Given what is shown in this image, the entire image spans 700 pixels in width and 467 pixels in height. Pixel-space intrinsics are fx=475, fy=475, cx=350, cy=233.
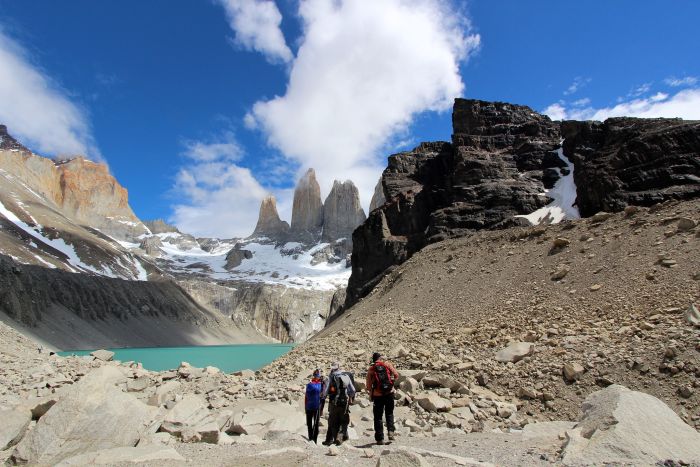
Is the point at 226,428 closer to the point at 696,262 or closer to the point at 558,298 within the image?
the point at 558,298

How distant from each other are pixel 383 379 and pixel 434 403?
2.71 metres

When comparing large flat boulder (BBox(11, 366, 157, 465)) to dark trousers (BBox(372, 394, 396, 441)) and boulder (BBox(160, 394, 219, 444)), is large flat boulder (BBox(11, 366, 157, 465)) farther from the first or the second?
dark trousers (BBox(372, 394, 396, 441))

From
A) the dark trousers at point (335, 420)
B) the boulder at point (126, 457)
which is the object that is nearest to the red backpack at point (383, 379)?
the dark trousers at point (335, 420)

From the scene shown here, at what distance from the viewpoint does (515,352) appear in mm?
14664

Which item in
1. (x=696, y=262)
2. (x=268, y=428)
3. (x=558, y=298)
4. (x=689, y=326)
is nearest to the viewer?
(x=268, y=428)

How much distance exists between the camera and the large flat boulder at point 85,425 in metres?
8.53

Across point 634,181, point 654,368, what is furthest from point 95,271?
point 654,368

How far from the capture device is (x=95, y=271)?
143m

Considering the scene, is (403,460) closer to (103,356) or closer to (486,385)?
(486,385)

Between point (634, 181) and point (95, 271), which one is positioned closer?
point (634, 181)

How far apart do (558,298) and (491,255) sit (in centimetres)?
970

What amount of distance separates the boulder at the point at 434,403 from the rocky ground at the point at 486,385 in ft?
0.12

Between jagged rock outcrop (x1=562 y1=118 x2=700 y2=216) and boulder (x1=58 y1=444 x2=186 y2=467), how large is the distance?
3428cm

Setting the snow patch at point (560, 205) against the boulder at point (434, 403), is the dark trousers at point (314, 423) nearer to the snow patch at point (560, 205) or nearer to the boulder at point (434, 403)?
the boulder at point (434, 403)
